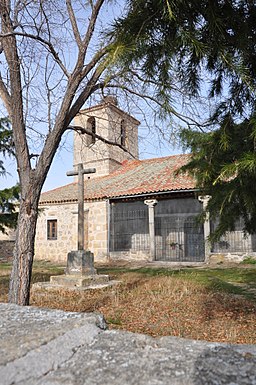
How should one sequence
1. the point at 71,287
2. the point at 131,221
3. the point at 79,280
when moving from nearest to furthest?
the point at 71,287
the point at 79,280
the point at 131,221

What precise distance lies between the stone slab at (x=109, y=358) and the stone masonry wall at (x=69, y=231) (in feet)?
45.5

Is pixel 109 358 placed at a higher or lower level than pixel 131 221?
lower

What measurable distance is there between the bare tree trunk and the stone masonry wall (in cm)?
1106

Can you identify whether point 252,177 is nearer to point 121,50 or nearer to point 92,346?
Answer: point 121,50

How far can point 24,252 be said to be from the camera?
4.08m

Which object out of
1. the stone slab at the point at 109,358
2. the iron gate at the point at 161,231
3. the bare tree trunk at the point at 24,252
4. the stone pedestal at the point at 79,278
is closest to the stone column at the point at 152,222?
the iron gate at the point at 161,231

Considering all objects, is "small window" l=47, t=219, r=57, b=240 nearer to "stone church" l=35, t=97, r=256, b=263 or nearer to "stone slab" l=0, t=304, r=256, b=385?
"stone church" l=35, t=97, r=256, b=263

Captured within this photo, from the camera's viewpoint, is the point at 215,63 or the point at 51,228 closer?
the point at 215,63

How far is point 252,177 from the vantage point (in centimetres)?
220

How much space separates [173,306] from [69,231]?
37.6 ft

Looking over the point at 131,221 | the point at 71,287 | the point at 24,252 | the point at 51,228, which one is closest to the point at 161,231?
the point at 131,221

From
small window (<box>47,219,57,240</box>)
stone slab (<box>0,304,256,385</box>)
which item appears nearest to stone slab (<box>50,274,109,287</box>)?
stone slab (<box>0,304,256,385</box>)

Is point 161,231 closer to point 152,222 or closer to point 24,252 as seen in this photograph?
point 152,222

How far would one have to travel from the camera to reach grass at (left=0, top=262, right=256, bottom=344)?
157 inches
